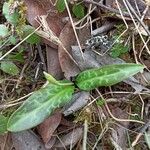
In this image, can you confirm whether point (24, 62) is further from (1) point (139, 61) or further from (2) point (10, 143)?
(1) point (139, 61)

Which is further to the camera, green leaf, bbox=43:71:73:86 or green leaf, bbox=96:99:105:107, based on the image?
green leaf, bbox=96:99:105:107

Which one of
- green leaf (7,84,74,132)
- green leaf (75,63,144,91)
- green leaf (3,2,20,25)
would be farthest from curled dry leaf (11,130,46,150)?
green leaf (3,2,20,25)

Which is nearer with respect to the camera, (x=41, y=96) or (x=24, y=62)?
(x=41, y=96)

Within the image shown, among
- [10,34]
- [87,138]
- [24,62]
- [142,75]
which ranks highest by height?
[10,34]

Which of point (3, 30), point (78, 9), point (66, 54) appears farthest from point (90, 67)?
point (3, 30)

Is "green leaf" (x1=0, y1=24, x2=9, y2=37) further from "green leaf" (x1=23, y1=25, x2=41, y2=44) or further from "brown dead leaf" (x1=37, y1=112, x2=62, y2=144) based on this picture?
"brown dead leaf" (x1=37, y1=112, x2=62, y2=144)

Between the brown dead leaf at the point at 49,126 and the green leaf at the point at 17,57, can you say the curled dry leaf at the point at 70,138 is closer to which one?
the brown dead leaf at the point at 49,126

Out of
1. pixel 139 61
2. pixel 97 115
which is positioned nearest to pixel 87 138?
pixel 97 115

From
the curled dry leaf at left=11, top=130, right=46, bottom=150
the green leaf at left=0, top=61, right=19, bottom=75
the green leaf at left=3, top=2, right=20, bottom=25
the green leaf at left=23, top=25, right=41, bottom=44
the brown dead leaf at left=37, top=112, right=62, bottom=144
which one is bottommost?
the curled dry leaf at left=11, top=130, right=46, bottom=150
